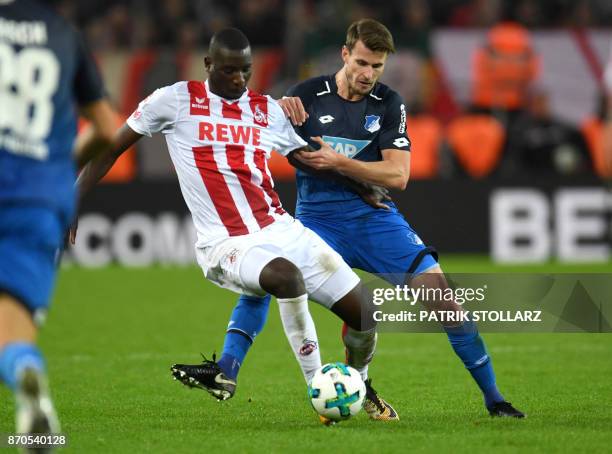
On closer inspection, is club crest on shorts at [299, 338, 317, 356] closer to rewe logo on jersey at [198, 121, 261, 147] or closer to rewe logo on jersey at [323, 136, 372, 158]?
rewe logo on jersey at [198, 121, 261, 147]

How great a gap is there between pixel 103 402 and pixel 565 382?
306 centimetres

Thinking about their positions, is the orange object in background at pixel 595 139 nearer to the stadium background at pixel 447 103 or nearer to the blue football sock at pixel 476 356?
the stadium background at pixel 447 103

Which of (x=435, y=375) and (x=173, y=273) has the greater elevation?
(x=435, y=375)

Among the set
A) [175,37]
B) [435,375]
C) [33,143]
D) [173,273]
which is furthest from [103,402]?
[175,37]

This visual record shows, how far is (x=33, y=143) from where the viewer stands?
438cm

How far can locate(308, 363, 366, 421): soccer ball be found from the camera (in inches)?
238

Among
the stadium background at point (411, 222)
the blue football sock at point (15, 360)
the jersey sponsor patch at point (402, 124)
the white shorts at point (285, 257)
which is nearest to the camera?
the blue football sock at point (15, 360)

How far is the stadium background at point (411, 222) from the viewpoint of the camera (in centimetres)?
631

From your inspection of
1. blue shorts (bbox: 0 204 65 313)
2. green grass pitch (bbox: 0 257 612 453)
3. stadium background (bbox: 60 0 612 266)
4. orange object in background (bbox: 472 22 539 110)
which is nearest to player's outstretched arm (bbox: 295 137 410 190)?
green grass pitch (bbox: 0 257 612 453)

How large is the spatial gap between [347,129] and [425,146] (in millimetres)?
10598

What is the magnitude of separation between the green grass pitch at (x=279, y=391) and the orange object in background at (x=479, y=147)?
17.5 ft

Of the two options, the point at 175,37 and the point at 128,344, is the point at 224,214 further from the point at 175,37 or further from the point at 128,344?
the point at 175,37

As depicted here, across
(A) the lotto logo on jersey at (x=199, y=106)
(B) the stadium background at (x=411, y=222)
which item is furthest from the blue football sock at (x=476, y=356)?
(A) the lotto logo on jersey at (x=199, y=106)

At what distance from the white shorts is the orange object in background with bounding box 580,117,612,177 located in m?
11.6
